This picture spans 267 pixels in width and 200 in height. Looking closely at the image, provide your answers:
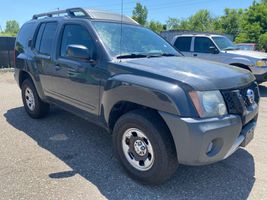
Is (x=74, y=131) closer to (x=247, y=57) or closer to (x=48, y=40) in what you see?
(x=48, y=40)

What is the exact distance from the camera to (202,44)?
9305mm

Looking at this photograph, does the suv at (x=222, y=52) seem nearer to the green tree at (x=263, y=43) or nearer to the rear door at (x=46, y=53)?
the rear door at (x=46, y=53)

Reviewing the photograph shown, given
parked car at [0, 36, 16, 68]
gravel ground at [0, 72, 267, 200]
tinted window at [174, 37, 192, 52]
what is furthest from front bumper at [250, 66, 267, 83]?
parked car at [0, 36, 16, 68]

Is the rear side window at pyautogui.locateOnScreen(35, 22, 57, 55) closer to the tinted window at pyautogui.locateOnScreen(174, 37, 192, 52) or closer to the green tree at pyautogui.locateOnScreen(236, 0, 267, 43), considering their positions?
the tinted window at pyautogui.locateOnScreen(174, 37, 192, 52)

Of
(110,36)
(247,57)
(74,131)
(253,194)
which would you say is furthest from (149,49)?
(247,57)

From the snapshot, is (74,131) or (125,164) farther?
(74,131)

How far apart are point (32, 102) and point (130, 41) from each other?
260cm

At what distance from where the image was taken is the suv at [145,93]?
2.63 meters

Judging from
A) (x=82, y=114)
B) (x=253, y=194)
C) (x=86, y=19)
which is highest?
(x=86, y=19)

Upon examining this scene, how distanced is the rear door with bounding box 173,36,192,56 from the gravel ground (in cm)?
534

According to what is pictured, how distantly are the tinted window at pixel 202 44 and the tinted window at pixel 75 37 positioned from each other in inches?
239

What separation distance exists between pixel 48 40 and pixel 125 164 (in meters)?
2.63

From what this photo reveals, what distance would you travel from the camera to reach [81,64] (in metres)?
3.73

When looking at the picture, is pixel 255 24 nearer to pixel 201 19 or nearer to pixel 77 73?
pixel 201 19
